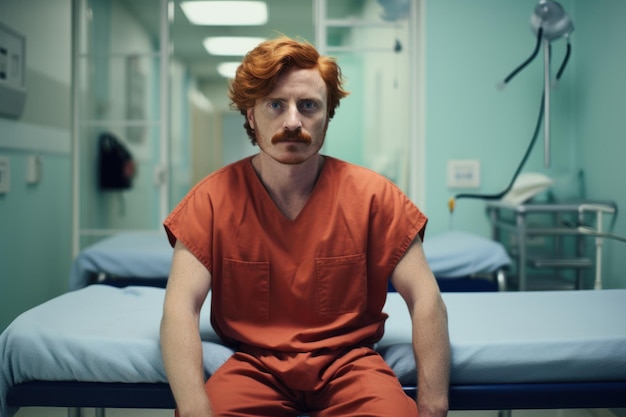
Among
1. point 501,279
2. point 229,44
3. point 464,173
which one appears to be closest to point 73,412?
point 501,279

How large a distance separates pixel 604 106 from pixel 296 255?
72.3 inches

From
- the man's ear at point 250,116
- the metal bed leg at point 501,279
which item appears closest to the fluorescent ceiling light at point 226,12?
the metal bed leg at point 501,279

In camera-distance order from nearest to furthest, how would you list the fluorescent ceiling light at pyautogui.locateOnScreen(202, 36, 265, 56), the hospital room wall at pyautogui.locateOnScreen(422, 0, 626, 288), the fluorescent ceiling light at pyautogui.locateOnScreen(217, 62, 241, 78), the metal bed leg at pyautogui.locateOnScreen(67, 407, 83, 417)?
1. the metal bed leg at pyautogui.locateOnScreen(67, 407, 83, 417)
2. the hospital room wall at pyautogui.locateOnScreen(422, 0, 626, 288)
3. the fluorescent ceiling light at pyautogui.locateOnScreen(202, 36, 265, 56)
4. the fluorescent ceiling light at pyautogui.locateOnScreen(217, 62, 241, 78)

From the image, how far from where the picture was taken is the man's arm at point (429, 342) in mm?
1076

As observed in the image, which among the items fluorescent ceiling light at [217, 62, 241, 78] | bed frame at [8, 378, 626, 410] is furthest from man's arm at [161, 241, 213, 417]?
fluorescent ceiling light at [217, 62, 241, 78]

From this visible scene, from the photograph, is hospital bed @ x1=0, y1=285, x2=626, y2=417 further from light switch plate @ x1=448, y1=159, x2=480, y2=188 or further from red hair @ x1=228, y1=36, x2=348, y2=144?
light switch plate @ x1=448, y1=159, x2=480, y2=188

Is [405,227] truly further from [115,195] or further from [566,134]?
[115,195]

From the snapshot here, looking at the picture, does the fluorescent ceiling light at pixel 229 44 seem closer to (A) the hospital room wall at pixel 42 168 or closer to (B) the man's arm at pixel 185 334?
(A) the hospital room wall at pixel 42 168

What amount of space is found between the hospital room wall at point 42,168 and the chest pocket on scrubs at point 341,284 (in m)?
1.38

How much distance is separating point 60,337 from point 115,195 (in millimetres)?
2856

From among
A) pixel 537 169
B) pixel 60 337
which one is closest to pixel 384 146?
pixel 537 169

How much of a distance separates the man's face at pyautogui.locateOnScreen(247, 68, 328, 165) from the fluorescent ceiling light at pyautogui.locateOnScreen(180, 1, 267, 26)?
4561 millimetres

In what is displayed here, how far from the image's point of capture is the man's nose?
1.08m

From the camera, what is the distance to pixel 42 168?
2.59 metres
